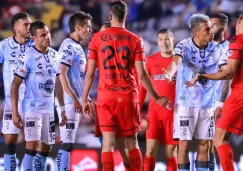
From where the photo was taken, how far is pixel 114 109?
7336 millimetres

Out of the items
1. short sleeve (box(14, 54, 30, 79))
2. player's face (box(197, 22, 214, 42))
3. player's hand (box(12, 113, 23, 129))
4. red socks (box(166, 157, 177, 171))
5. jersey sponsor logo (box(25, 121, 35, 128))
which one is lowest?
red socks (box(166, 157, 177, 171))

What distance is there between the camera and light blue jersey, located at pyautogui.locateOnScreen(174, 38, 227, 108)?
808cm

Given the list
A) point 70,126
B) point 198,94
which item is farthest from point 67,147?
point 198,94

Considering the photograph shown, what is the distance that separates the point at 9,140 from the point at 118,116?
6.36 ft

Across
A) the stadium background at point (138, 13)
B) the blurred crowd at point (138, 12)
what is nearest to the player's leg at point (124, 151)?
→ the stadium background at point (138, 13)

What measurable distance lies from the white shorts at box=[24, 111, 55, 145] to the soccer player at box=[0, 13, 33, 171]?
0.40m

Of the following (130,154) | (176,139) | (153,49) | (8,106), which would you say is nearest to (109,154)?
(130,154)

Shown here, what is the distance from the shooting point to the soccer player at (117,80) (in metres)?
7.29

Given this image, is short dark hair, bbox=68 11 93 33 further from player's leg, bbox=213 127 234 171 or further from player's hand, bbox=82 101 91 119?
player's leg, bbox=213 127 234 171

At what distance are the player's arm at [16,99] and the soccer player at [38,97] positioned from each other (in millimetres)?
29

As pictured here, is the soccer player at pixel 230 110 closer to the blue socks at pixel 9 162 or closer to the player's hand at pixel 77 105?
the player's hand at pixel 77 105

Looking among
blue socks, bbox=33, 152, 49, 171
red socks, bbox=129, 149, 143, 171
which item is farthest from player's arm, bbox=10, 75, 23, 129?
red socks, bbox=129, 149, 143, 171

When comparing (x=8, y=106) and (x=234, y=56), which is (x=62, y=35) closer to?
(x=8, y=106)

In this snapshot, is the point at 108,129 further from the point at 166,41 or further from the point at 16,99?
the point at 166,41
